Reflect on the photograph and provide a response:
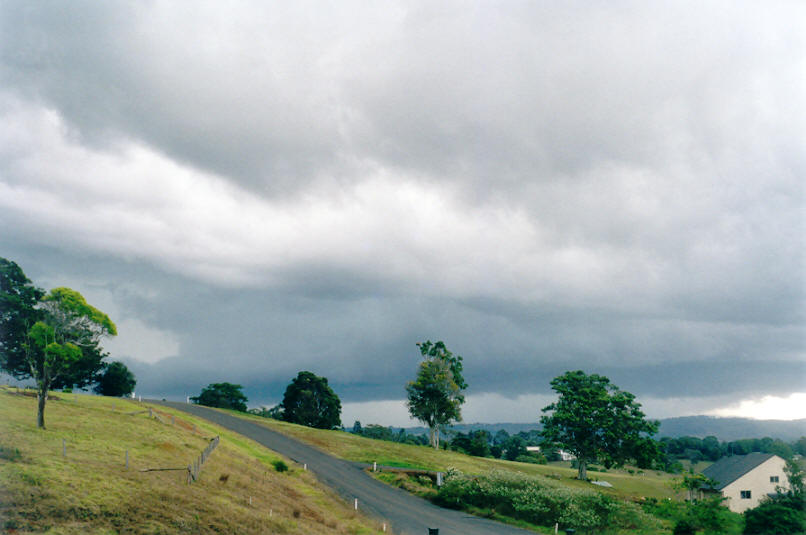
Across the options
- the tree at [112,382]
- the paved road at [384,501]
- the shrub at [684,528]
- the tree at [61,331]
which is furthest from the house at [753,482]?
the tree at [112,382]

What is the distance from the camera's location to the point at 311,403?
127 m

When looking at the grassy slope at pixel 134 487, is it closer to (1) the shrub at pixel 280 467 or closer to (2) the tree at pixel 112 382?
(1) the shrub at pixel 280 467

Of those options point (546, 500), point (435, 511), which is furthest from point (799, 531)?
point (435, 511)

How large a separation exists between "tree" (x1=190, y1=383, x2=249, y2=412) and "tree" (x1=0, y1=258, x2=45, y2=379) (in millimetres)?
76941

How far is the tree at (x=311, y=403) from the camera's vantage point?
126m

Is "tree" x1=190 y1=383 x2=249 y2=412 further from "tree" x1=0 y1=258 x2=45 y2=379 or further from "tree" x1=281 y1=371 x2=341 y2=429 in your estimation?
"tree" x1=0 y1=258 x2=45 y2=379

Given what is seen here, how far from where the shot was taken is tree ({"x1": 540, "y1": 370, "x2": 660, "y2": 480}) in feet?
268

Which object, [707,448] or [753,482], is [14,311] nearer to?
[753,482]

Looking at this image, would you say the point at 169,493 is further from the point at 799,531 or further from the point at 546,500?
the point at 799,531

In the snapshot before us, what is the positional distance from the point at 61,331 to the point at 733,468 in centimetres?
8663

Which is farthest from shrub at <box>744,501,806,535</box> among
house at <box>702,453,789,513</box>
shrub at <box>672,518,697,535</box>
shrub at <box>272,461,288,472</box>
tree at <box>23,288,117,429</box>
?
tree at <box>23,288,117,429</box>

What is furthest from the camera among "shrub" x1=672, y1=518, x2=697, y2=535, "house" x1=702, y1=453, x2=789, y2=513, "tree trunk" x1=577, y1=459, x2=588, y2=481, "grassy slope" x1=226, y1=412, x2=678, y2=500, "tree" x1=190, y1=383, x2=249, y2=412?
"tree" x1=190, y1=383, x2=249, y2=412

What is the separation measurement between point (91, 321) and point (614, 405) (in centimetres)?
6997

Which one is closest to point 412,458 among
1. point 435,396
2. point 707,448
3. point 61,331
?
point 435,396
